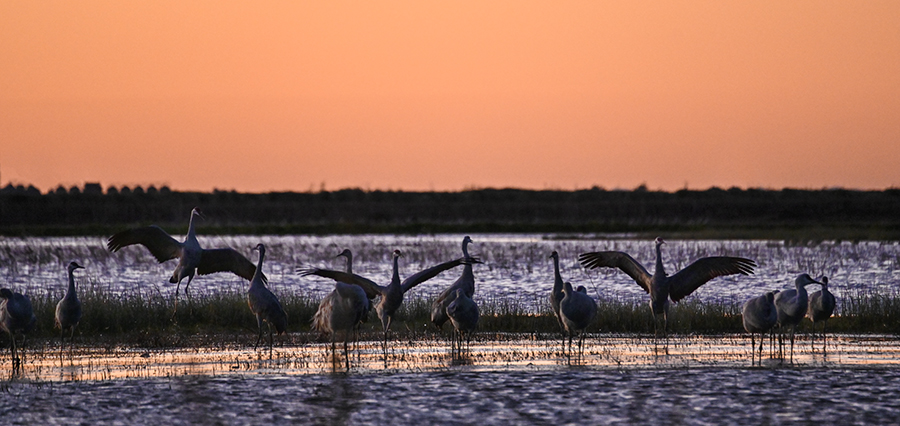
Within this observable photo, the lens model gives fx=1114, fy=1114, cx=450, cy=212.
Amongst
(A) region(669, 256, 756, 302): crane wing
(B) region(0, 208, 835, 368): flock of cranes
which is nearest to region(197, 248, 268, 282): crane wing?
(B) region(0, 208, 835, 368): flock of cranes

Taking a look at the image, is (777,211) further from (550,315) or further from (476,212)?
(550,315)

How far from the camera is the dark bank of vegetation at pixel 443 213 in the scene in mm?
50031

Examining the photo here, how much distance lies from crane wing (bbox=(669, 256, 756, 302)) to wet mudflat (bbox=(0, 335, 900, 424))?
1398 mm

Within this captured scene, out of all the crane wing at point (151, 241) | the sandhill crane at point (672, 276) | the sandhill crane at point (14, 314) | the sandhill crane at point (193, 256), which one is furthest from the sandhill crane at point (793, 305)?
the sandhill crane at point (14, 314)

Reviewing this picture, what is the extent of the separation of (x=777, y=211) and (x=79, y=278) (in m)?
49.5

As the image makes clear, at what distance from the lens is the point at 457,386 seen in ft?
35.4

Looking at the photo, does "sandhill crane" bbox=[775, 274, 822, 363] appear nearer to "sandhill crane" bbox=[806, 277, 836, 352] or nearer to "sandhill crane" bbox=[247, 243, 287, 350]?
"sandhill crane" bbox=[806, 277, 836, 352]

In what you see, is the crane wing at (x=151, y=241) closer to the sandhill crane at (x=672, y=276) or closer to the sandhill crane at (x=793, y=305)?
the sandhill crane at (x=672, y=276)

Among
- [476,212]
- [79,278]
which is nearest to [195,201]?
[476,212]

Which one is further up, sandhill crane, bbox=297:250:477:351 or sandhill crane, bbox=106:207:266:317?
sandhill crane, bbox=106:207:266:317

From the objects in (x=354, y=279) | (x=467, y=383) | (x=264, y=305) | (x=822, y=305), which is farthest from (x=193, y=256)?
(x=822, y=305)

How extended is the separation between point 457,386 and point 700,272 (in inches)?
217

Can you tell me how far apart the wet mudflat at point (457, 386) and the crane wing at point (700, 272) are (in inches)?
55.0

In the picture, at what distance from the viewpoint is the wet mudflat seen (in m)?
9.46
